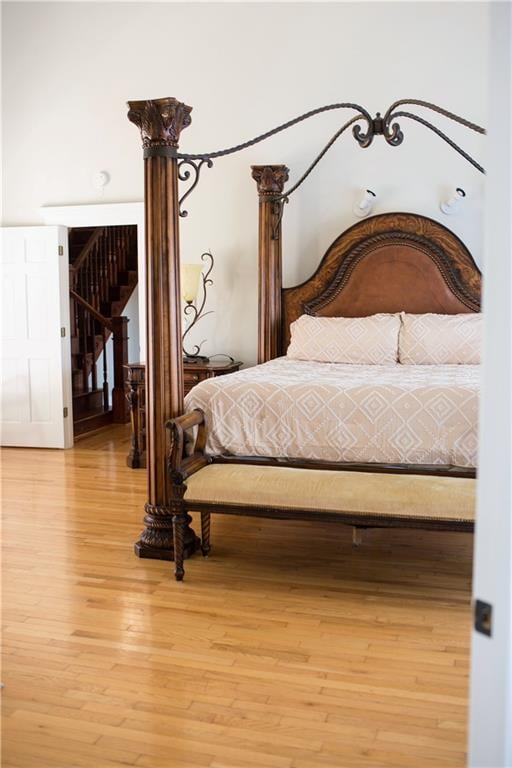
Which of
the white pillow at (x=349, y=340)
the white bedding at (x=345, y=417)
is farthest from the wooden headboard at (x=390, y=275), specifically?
the white bedding at (x=345, y=417)

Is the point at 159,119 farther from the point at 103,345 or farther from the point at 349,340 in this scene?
the point at 103,345

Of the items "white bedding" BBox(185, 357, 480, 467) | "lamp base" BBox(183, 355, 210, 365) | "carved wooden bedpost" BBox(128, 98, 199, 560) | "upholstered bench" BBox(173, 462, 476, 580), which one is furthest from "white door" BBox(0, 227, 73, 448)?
"upholstered bench" BBox(173, 462, 476, 580)

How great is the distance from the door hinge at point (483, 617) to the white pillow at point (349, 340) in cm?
401

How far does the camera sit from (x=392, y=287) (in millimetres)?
5512

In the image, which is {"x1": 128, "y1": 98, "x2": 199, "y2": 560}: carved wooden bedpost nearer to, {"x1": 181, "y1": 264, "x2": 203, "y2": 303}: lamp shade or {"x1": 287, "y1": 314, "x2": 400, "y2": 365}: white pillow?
{"x1": 287, "y1": 314, "x2": 400, "y2": 365}: white pillow

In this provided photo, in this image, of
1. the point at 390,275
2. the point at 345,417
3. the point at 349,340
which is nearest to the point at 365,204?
the point at 390,275

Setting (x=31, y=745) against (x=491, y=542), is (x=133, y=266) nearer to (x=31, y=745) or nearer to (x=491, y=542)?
(x=31, y=745)

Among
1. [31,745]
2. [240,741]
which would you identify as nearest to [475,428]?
[240,741]

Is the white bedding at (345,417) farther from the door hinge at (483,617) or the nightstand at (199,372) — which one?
the door hinge at (483,617)

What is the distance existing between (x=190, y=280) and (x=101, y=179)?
1.41 meters

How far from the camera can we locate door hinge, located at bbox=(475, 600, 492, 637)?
106 cm

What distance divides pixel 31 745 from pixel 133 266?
24.3 feet

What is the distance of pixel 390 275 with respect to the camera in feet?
18.1

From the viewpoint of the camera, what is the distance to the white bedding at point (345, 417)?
132 inches
